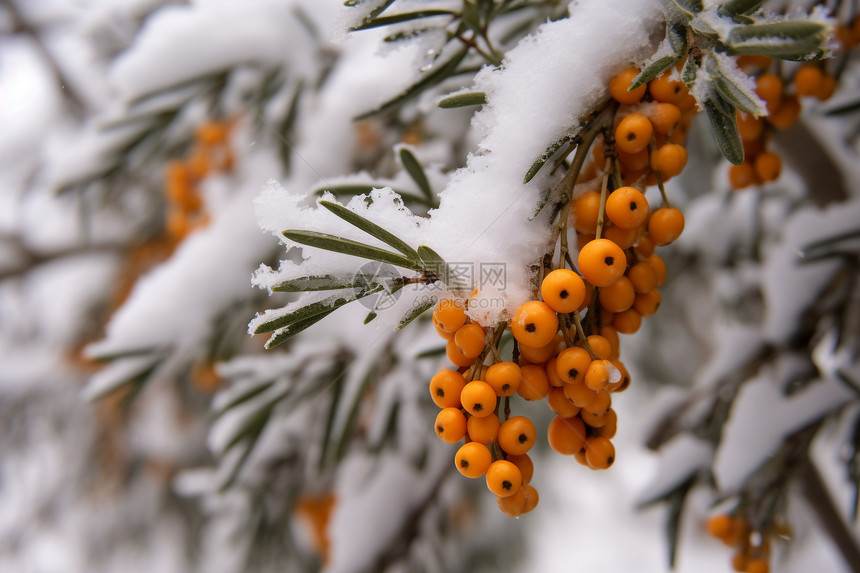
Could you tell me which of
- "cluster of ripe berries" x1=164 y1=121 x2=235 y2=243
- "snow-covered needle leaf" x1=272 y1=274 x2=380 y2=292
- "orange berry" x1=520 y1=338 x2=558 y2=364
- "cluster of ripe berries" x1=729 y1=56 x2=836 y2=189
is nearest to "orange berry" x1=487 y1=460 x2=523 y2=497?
"orange berry" x1=520 y1=338 x2=558 y2=364

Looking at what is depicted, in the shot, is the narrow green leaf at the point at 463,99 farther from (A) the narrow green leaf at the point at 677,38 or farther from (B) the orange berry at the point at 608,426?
(B) the orange berry at the point at 608,426

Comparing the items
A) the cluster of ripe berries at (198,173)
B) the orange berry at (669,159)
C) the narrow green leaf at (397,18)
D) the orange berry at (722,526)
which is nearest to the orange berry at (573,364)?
the orange berry at (669,159)

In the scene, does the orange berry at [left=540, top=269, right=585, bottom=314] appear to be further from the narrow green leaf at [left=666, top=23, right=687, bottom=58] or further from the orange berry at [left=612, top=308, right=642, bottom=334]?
the narrow green leaf at [left=666, top=23, right=687, bottom=58]

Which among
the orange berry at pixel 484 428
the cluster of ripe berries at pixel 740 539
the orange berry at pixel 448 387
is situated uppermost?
the orange berry at pixel 448 387

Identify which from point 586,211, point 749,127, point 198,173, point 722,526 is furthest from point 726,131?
point 198,173

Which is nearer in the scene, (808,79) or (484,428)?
(484,428)

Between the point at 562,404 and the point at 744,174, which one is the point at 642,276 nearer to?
the point at 562,404

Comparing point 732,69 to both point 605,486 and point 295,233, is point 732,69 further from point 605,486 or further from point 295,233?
point 605,486
